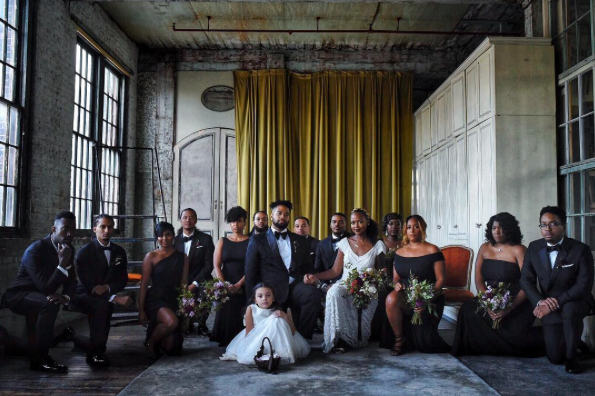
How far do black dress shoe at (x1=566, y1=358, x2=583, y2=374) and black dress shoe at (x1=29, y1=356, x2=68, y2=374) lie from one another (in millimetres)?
4029

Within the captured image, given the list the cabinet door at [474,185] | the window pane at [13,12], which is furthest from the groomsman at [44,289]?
the cabinet door at [474,185]

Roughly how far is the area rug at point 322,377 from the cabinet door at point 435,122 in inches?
163

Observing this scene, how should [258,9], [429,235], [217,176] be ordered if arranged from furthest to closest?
[217,176], [429,235], [258,9]

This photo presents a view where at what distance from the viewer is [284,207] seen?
5.35 metres

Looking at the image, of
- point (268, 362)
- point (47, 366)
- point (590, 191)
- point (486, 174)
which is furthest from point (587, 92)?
point (47, 366)

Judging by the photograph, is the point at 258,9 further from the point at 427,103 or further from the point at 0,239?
the point at 0,239

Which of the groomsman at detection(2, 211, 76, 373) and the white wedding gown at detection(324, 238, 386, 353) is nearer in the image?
the groomsman at detection(2, 211, 76, 373)

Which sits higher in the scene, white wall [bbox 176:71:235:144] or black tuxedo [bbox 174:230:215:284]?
white wall [bbox 176:71:235:144]

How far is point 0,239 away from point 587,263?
5.39 m

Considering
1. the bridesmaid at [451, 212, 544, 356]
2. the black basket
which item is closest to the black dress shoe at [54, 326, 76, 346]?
A: the black basket

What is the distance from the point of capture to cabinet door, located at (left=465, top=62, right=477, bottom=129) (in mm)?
6465


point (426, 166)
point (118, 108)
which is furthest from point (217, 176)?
point (426, 166)

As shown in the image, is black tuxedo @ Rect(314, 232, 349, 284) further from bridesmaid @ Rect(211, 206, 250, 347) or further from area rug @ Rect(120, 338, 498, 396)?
area rug @ Rect(120, 338, 498, 396)

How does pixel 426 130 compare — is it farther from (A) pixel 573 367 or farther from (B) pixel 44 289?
(B) pixel 44 289
